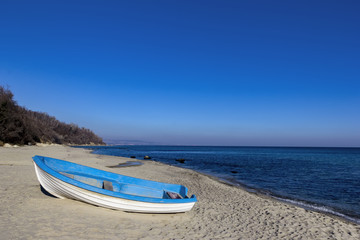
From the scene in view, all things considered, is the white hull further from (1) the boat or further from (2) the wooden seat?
(2) the wooden seat

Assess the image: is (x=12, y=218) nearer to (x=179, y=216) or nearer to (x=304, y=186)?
(x=179, y=216)

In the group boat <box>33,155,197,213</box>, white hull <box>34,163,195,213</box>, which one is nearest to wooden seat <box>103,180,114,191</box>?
boat <box>33,155,197,213</box>

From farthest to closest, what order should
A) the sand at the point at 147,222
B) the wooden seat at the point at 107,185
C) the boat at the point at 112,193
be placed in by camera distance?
the wooden seat at the point at 107,185
the boat at the point at 112,193
the sand at the point at 147,222

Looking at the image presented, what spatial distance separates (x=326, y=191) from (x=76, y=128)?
16231 centimetres

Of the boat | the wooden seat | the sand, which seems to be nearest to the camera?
the sand

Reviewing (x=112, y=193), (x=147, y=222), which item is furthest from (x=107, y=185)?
(x=147, y=222)

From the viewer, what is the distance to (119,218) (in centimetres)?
735

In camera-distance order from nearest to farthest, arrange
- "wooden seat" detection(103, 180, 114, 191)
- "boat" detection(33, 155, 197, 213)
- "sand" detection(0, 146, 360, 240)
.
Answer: "sand" detection(0, 146, 360, 240)
"boat" detection(33, 155, 197, 213)
"wooden seat" detection(103, 180, 114, 191)

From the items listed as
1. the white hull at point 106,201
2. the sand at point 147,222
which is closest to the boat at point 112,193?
the white hull at point 106,201

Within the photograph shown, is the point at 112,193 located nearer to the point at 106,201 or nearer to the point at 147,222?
the point at 106,201

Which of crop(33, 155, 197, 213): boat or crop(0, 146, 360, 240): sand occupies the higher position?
crop(33, 155, 197, 213): boat

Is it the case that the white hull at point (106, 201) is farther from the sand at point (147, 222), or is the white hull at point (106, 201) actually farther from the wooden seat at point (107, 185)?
the wooden seat at point (107, 185)

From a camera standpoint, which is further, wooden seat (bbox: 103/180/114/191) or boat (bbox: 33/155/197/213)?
wooden seat (bbox: 103/180/114/191)

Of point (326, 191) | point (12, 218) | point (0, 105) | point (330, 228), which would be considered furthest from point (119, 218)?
point (0, 105)
